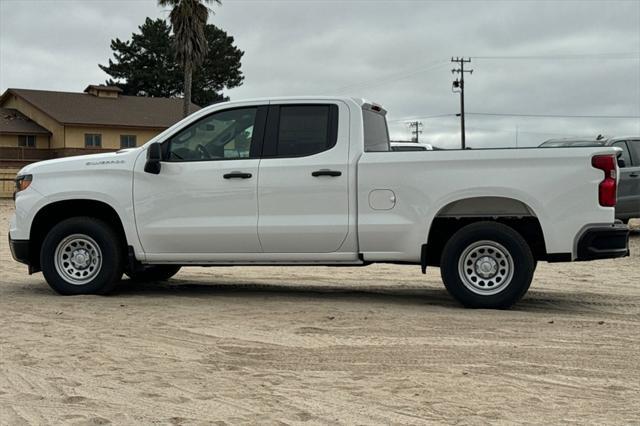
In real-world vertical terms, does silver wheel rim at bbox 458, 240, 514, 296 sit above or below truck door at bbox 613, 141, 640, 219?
below

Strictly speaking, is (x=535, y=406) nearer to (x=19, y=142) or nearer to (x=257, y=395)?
(x=257, y=395)

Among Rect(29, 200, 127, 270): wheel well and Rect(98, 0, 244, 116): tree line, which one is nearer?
Rect(29, 200, 127, 270): wheel well

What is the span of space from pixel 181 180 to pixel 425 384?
4.14 meters

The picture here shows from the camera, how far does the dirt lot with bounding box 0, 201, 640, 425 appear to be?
4.46 metres

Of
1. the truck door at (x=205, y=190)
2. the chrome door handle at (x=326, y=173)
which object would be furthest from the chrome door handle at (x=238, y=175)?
the chrome door handle at (x=326, y=173)

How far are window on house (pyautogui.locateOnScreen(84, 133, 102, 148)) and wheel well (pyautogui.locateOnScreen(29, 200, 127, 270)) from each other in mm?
38492

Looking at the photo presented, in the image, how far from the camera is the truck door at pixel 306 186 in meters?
7.82

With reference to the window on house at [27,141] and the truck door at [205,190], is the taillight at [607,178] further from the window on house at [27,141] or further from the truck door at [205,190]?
the window on house at [27,141]

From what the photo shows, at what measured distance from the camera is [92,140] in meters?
46.0

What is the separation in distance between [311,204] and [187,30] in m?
29.2

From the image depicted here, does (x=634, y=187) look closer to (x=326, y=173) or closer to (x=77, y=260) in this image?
(x=326, y=173)

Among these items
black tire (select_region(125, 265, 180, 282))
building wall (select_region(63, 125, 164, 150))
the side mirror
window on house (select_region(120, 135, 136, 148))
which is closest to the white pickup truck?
the side mirror

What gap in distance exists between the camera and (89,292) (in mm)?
8500

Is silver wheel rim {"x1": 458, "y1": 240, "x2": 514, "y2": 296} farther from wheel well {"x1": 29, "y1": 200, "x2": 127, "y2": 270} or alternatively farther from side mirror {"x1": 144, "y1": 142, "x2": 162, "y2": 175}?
wheel well {"x1": 29, "y1": 200, "x2": 127, "y2": 270}
